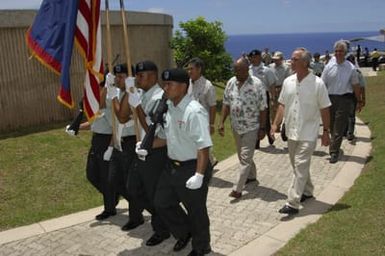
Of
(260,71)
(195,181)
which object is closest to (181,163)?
(195,181)

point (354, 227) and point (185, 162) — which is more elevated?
point (185, 162)

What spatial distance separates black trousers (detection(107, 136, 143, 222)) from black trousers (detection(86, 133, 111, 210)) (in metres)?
0.15

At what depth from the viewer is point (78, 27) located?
5.12m

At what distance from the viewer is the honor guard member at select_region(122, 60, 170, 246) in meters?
5.16

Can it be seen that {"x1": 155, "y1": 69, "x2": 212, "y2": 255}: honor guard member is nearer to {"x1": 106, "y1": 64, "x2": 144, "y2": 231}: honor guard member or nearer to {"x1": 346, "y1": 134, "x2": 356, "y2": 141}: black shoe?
{"x1": 106, "y1": 64, "x2": 144, "y2": 231}: honor guard member

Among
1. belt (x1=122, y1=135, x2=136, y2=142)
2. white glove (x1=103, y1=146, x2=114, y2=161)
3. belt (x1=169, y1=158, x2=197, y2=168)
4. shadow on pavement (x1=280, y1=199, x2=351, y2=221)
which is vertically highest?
belt (x1=122, y1=135, x2=136, y2=142)

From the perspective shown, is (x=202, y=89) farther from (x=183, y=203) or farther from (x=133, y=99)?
(x=183, y=203)

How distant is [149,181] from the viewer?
522 cm

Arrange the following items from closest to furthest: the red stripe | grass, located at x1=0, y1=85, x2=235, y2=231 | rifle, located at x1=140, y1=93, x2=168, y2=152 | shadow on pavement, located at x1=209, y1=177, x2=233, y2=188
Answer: rifle, located at x1=140, y1=93, x2=168, y2=152, the red stripe, grass, located at x1=0, y1=85, x2=235, y2=231, shadow on pavement, located at x1=209, y1=177, x2=233, y2=188

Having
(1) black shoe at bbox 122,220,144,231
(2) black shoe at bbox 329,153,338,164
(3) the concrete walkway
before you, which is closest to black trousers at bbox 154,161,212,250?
(3) the concrete walkway

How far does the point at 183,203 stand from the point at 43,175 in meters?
3.99

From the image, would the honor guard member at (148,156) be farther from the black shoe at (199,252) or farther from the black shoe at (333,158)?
the black shoe at (333,158)

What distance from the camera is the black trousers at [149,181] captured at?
520 cm

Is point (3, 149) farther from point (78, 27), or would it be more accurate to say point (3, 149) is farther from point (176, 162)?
point (176, 162)
